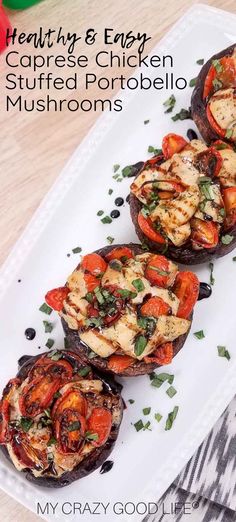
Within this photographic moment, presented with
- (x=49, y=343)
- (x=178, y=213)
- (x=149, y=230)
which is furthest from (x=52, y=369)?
(x=178, y=213)

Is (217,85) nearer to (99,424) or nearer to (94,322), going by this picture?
(94,322)

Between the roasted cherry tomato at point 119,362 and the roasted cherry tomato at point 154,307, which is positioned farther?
the roasted cherry tomato at point 119,362

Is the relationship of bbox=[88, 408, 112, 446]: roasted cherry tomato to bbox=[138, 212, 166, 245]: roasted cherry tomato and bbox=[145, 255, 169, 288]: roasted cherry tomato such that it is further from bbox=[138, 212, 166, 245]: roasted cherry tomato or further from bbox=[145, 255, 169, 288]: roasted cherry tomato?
bbox=[138, 212, 166, 245]: roasted cherry tomato

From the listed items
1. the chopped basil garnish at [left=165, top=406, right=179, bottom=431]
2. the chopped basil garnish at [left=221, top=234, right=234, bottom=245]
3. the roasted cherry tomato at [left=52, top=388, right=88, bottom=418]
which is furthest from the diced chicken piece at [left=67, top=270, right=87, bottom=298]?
the chopped basil garnish at [left=165, top=406, right=179, bottom=431]

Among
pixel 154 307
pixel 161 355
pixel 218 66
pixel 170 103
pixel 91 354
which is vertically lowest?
pixel 161 355

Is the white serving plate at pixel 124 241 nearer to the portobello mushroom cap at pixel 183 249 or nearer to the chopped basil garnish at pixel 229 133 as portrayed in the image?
the portobello mushroom cap at pixel 183 249

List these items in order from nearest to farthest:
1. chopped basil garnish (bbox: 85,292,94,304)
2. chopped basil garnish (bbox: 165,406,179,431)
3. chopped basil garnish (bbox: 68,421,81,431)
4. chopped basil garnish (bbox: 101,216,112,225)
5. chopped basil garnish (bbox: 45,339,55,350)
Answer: chopped basil garnish (bbox: 68,421,81,431), chopped basil garnish (bbox: 85,292,94,304), chopped basil garnish (bbox: 165,406,179,431), chopped basil garnish (bbox: 45,339,55,350), chopped basil garnish (bbox: 101,216,112,225)

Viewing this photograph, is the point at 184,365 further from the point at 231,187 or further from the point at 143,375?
the point at 231,187

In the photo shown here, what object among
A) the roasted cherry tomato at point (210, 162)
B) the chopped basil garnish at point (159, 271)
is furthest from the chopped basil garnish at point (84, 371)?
the roasted cherry tomato at point (210, 162)
